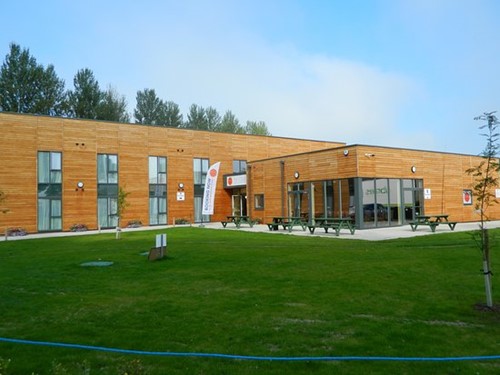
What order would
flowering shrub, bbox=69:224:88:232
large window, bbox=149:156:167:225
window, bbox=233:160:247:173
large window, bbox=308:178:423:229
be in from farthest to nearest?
1. window, bbox=233:160:247:173
2. large window, bbox=149:156:167:225
3. flowering shrub, bbox=69:224:88:232
4. large window, bbox=308:178:423:229

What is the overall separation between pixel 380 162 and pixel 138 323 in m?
20.0

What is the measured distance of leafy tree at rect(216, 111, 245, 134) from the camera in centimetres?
6512

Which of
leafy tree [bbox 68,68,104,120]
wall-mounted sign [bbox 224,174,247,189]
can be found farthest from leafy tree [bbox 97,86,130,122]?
wall-mounted sign [bbox 224,174,247,189]

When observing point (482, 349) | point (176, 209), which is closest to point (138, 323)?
point (482, 349)

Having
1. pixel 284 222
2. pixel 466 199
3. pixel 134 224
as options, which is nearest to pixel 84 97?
pixel 134 224

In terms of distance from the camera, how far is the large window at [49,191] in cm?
2691

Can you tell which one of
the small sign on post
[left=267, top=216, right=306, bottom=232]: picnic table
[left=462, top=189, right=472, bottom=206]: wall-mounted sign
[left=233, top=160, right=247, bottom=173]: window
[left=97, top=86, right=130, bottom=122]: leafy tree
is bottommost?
the small sign on post

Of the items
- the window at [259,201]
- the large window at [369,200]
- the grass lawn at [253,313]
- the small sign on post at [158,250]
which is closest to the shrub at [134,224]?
the window at [259,201]

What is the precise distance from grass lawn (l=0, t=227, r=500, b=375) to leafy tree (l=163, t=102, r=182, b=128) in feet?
159

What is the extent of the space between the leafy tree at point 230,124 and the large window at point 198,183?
3210 centimetres

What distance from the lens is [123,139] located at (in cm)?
3005

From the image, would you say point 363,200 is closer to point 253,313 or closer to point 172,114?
point 253,313

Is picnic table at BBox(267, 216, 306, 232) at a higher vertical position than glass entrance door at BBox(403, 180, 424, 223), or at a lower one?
lower

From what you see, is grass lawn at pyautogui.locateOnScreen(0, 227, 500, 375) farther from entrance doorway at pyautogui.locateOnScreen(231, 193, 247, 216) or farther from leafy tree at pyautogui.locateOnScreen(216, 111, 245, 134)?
leafy tree at pyautogui.locateOnScreen(216, 111, 245, 134)
